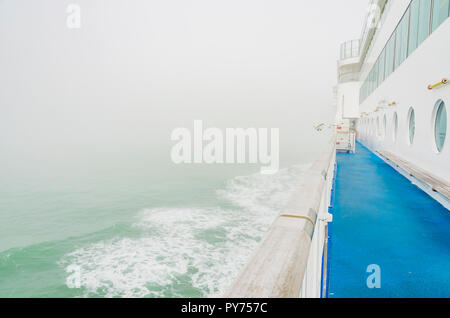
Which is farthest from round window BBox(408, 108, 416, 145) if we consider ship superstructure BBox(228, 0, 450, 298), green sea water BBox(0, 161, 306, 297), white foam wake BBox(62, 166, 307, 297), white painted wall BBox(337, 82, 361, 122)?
white painted wall BBox(337, 82, 361, 122)

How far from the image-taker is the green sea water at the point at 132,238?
38.3ft

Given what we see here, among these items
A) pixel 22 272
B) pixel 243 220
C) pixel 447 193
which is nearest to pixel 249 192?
pixel 243 220

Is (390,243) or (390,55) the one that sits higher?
(390,55)

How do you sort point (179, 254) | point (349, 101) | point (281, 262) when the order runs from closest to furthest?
point (281, 262), point (179, 254), point (349, 101)

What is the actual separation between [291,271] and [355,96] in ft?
85.9

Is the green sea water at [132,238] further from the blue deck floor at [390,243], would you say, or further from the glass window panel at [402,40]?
the glass window panel at [402,40]

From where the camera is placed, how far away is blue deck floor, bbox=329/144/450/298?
2045mm

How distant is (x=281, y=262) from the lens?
915 millimetres

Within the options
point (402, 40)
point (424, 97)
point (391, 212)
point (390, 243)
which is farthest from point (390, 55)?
point (390, 243)

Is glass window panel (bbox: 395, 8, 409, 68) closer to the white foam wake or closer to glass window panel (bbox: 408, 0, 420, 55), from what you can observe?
glass window panel (bbox: 408, 0, 420, 55)

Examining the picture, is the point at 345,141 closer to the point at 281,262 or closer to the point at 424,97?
the point at 424,97

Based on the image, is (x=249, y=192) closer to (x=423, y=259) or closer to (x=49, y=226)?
(x=49, y=226)

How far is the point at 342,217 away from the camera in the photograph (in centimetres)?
354

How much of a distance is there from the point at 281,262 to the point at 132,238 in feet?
60.0
